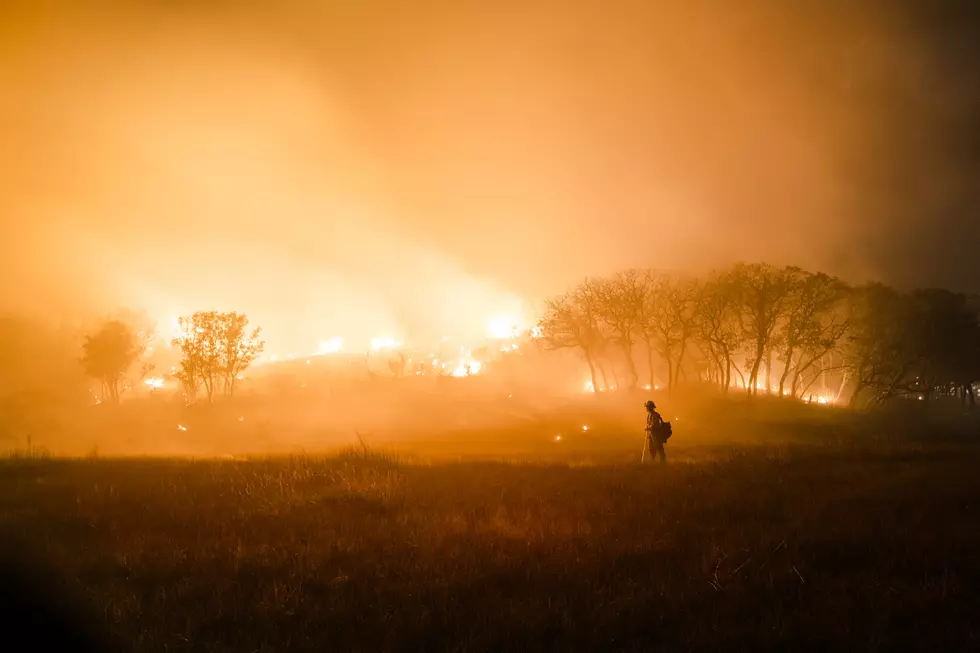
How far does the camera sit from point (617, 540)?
25.8 ft

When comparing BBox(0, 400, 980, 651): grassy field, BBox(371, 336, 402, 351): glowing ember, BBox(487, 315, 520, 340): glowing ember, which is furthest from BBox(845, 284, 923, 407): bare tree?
BBox(371, 336, 402, 351): glowing ember

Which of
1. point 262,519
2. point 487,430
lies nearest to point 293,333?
point 487,430

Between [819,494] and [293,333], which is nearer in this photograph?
[819,494]

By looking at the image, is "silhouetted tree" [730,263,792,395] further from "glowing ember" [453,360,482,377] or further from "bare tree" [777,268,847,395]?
"glowing ember" [453,360,482,377]

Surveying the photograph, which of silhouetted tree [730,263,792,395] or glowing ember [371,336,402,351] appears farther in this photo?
glowing ember [371,336,402,351]

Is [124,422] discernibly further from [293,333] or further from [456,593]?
[293,333]

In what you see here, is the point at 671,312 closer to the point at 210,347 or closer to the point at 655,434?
the point at 655,434

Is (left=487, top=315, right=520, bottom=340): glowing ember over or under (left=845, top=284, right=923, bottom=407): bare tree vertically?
over

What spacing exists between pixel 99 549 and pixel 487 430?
135ft

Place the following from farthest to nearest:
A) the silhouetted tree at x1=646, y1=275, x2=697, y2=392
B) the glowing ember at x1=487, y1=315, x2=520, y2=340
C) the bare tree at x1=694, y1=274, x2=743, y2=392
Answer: the glowing ember at x1=487, y1=315, x2=520, y2=340
the silhouetted tree at x1=646, y1=275, x2=697, y2=392
the bare tree at x1=694, y1=274, x2=743, y2=392

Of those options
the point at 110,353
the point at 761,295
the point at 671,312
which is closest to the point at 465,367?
the point at 671,312

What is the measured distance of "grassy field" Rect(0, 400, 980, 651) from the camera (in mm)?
5164

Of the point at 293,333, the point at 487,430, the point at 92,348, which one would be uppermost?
the point at 293,333

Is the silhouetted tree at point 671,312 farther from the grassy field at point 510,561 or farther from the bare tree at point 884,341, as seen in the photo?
the grassy field at point 510,561
